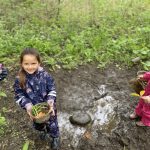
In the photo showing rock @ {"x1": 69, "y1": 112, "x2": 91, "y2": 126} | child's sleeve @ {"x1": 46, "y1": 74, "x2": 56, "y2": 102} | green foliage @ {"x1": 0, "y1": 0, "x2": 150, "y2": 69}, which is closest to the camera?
child's sleeve @ {"x1": 46, "y1": 74, "x2": 56, "y2": 102}

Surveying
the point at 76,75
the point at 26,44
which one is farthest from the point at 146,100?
the point at 26,44

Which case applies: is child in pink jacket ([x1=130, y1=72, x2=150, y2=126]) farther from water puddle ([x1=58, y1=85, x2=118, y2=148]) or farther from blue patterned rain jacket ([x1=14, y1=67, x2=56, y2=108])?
blue patterned rain jacket ([x1=14, y1=67, x2=56, y2=108])

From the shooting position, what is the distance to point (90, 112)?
4.88 meters

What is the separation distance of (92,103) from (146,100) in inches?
49.9

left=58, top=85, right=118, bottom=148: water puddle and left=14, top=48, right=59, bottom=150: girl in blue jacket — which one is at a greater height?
left=14, top=48, right=59, bottom=150: girl in blue jacket

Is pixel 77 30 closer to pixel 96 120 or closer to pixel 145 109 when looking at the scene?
pixel 96 120

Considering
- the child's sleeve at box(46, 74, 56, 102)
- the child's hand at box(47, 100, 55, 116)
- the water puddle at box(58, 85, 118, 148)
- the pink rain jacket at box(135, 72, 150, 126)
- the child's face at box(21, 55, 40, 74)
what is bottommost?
the water puddle at box(58, 85, 118, 148)

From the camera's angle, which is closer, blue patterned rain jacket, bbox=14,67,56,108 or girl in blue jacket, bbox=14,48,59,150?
girl in blue jacket, bbox=14,48,59,150

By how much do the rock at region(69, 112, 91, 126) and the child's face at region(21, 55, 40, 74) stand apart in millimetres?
1295

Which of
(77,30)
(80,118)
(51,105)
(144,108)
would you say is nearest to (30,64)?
(51,105)

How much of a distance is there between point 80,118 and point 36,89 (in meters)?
1.13

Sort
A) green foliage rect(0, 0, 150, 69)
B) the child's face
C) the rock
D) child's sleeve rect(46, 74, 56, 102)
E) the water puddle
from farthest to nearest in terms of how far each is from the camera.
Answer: green foliage rect(0, 0, 150, 69) → the rock → the water puddle → child's sleeve rect(46, 74, 56, 102) → the child's face

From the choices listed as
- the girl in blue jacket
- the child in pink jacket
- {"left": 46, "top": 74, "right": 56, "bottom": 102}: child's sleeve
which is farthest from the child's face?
the child in pink jacket

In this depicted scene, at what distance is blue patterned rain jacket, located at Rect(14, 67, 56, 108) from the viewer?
12.3ft
